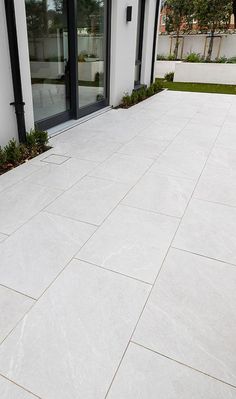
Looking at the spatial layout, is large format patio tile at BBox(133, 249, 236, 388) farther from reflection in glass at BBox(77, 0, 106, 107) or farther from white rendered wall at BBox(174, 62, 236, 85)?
white rendered wall at BBox(174, 62, 236, 85)

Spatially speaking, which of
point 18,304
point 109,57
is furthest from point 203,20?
point 18,304

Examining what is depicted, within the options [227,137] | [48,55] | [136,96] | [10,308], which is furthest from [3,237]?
[136,96]

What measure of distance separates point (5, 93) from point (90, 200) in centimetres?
176

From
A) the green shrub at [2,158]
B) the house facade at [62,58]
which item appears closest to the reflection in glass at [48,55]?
the house facade at [62,58]

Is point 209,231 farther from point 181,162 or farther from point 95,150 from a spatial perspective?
point 95,150

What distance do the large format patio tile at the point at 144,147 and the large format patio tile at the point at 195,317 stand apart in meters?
2.18

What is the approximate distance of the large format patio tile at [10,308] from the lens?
1.57 m

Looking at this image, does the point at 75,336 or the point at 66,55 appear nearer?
the point at 75,336

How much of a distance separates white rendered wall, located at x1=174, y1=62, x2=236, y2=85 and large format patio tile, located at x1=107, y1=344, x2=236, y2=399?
11279mm

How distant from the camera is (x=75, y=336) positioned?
1524 millimetres

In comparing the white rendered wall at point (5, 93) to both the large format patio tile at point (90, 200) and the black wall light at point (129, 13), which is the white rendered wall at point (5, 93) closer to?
the large format patio tile at point (90, 200)

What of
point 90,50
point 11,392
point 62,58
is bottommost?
point 11,392

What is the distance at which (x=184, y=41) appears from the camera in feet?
53.0

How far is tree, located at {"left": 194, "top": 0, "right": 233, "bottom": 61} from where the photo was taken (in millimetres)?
14151
